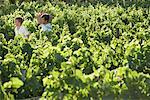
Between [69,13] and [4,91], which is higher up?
[69,13]

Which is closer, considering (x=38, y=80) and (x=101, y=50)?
(x=38, y=80)

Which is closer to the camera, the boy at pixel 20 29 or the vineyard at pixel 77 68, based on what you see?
the vineyard at pixel 77 68

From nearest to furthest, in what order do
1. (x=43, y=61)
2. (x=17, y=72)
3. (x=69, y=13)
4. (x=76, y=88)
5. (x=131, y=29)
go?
(x=76, y=88)
(x=17, y=72)
(x=43, y=61)
(x=131, y=29)
(x=69, y=13)

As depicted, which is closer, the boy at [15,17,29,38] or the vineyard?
the vineyard

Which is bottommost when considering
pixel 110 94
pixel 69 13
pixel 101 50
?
pixel 110 94

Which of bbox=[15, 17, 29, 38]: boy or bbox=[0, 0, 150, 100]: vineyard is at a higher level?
bbox=[15, 17, 29, 38]: boy

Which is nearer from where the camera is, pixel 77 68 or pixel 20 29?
pixel 77 68

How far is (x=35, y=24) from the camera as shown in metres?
11.0

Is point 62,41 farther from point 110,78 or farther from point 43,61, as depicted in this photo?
point 110,78

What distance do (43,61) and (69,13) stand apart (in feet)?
22.1

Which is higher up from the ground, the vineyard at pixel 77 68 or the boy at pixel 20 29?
the boy at pixel 20 29

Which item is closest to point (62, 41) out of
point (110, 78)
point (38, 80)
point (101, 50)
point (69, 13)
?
point (101, 50)

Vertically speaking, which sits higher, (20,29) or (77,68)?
(20,29)

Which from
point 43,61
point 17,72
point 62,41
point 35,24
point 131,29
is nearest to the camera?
point 17,72
